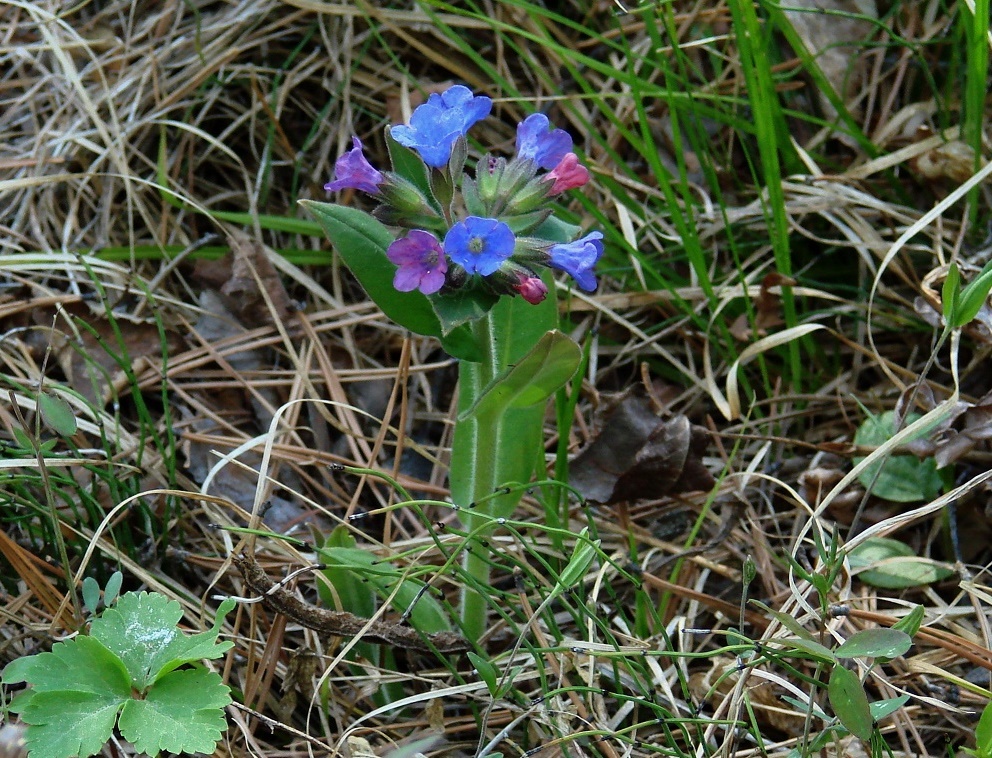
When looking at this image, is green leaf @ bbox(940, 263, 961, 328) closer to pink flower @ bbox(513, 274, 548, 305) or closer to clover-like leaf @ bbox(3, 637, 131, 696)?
pink flower @ bbox(513, 274, 548, 305)

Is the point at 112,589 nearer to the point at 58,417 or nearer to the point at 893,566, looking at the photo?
the point at 58,417

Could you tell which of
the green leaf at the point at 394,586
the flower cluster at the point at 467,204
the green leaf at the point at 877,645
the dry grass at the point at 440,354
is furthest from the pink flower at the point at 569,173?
the green leaf at the point at 877,645

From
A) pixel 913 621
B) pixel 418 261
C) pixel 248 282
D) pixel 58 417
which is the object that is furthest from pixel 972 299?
pixel 248 282

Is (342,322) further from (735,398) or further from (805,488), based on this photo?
(805,488)

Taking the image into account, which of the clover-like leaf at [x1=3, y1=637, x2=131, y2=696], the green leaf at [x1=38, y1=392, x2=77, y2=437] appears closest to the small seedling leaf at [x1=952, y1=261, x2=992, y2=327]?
the clover-like leaf at [x1=3, y1=637, x2=131, y2=696]

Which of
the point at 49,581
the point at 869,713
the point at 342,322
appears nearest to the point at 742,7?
the point at 342,322

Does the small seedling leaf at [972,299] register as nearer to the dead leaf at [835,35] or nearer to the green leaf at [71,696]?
the dead leaf at [835,35]
